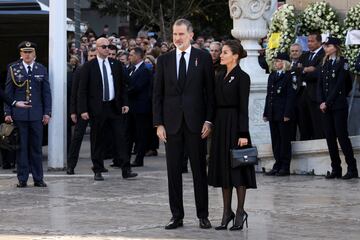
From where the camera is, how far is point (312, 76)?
16.9m

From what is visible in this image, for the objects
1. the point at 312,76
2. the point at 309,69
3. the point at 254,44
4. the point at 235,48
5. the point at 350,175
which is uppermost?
the point at 254,44

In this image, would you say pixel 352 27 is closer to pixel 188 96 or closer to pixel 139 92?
pixel 139 92

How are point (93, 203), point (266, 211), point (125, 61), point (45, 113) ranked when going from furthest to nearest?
point (125, 61), point (45, 113), point (93, 203), point (266, 211)

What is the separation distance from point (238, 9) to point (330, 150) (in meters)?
3.57

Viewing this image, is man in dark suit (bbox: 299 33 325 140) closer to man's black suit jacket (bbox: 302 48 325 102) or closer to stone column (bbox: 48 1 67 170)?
man's black suit jacket (bbox: 302 48 325 102)

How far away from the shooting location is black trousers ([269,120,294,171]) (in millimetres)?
16703

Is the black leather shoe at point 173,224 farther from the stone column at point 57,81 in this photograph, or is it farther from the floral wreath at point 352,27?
the floral wreath at point 352,27

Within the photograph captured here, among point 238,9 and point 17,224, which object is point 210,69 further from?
point 238,9

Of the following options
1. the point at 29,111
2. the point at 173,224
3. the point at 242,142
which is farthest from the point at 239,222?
the point at 29,111

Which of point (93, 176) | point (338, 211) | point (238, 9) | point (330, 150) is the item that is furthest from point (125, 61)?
point (338, 211)

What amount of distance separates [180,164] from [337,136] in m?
5.11

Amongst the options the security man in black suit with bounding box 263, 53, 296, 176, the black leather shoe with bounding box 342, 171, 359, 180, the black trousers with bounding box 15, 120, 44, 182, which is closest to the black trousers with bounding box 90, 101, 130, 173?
the black trousers with bounding box 15, 120, 44, 182

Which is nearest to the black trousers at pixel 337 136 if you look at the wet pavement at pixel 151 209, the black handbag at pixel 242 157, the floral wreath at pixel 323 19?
the wet pavement at pixel 151 209

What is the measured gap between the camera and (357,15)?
17.8 m
